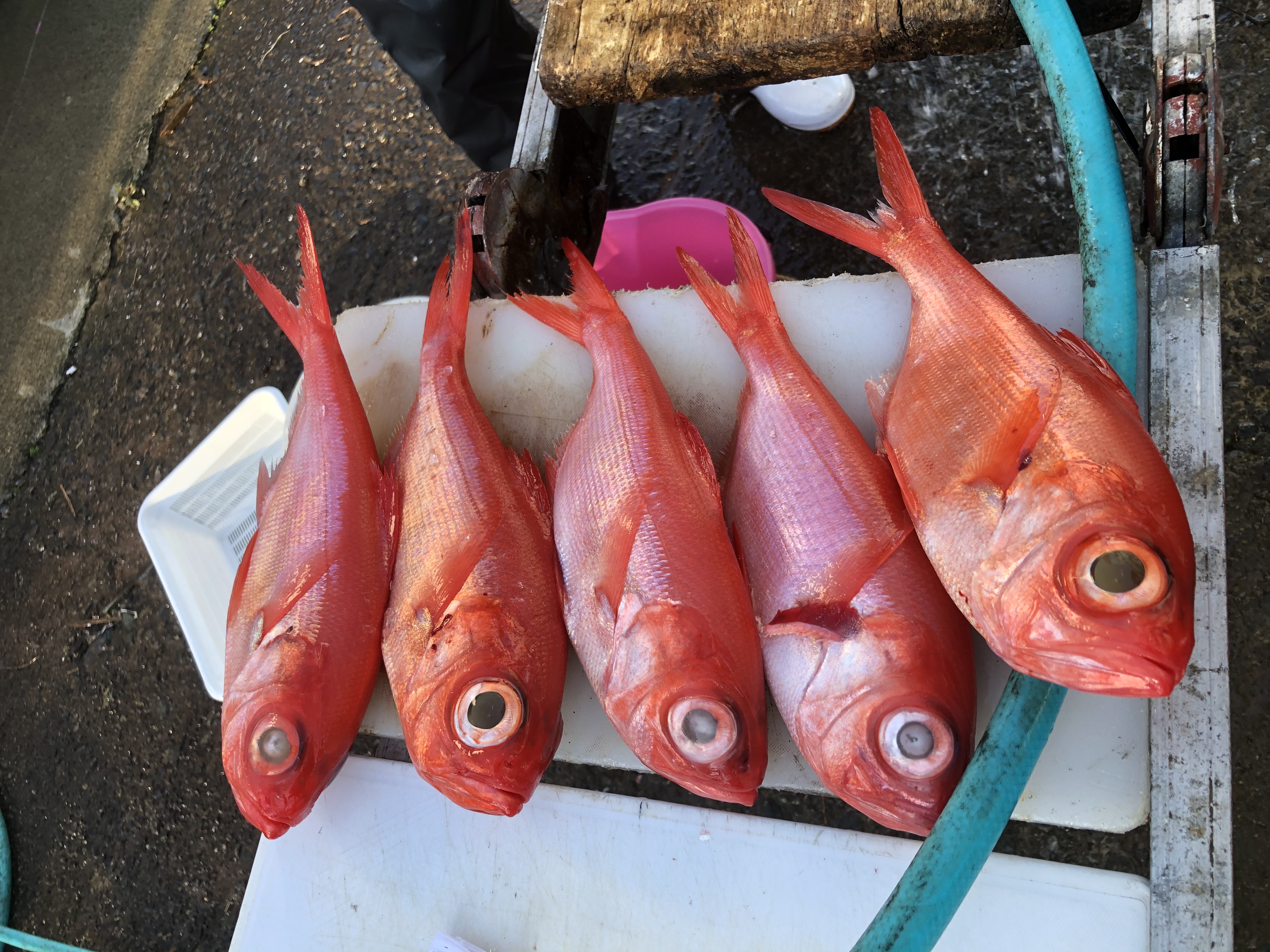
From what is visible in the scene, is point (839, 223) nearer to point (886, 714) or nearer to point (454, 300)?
point (454, 300)

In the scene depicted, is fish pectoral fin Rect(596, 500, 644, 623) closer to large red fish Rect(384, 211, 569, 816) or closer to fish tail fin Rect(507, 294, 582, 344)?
large red fish Rect(384, 211, 569, 816)

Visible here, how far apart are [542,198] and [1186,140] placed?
58.9 inches

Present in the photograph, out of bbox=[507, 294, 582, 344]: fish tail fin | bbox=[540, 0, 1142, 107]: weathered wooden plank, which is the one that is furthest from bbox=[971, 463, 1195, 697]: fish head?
bbox=[540, 0, 1142, 107]: weathered wooden plank

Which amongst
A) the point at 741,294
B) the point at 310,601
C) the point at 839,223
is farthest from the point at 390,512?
the point at 839,223

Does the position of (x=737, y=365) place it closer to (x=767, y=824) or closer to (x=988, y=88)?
(x=767, y=824)

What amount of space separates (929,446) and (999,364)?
0.17m

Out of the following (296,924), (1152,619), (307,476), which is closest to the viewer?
(1152,619)

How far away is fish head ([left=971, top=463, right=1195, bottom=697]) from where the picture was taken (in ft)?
3.17

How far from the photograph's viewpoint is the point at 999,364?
1.25 meters

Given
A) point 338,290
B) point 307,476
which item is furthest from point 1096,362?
point 338,290

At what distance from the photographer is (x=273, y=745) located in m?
1.44

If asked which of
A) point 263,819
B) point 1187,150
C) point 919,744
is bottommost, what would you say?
point 263,819

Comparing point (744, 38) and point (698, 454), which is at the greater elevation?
point (744, 38)

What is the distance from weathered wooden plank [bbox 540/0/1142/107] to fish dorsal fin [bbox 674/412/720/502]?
867 mm
